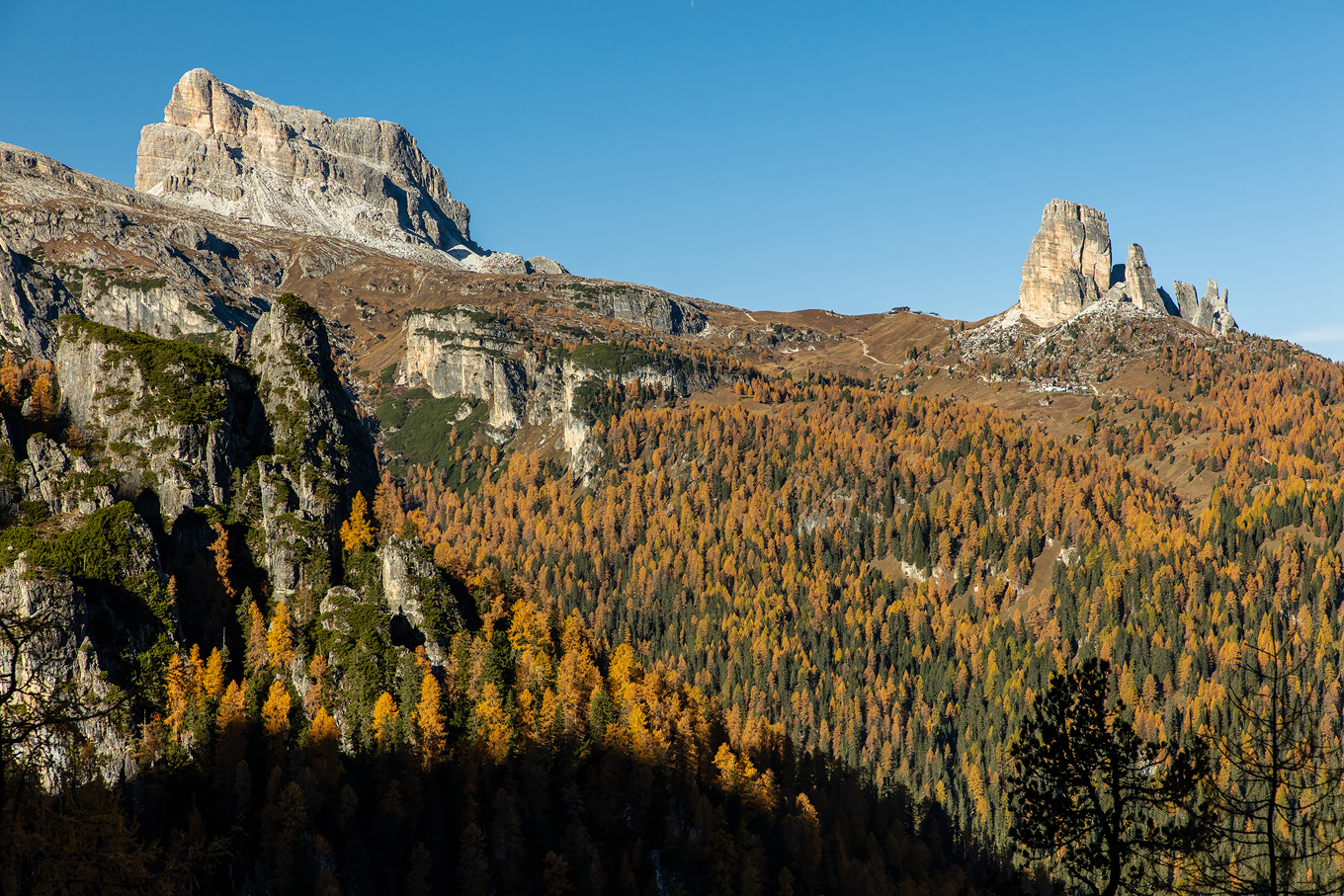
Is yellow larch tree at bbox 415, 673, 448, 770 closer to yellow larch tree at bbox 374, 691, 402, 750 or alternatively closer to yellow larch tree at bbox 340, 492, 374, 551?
yellow larch tree at bbox 374, 691, 402, 750

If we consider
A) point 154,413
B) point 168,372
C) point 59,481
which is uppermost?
point 168,372

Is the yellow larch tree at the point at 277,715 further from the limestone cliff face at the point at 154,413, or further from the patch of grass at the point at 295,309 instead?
the patch of grass at the point at 295,309

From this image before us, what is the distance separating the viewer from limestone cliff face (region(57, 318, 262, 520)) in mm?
103625

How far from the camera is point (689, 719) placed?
118 m

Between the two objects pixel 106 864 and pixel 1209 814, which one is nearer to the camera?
pixel 106 864

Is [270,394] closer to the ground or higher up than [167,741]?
higher up

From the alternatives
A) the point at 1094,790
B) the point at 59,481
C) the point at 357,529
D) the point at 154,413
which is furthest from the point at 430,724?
the point at 1094,790

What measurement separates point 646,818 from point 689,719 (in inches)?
783

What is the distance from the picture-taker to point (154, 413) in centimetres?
10594

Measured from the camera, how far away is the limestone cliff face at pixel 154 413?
104 metres

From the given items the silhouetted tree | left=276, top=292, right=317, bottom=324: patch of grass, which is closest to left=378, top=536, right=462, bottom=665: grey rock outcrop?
left=276, top=292, right=317, bottom=324: patch of grass

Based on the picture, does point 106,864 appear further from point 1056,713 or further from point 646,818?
point 646,818

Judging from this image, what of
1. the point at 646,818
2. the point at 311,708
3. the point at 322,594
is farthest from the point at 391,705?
the point at 646,818

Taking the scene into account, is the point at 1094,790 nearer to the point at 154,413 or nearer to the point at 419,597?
the point at 419,597
